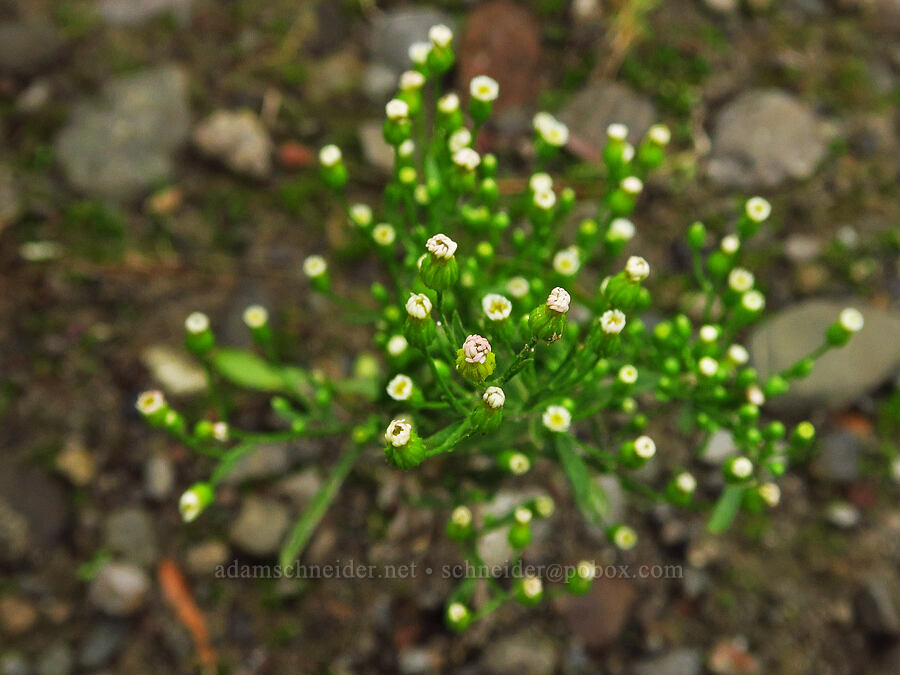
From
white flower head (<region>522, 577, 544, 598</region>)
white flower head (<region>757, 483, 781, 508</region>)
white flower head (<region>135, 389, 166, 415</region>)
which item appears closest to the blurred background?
white flower head (<region>522, 577, 544, 598</region>)

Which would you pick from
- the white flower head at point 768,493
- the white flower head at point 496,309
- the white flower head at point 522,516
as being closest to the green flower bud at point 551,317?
the white flower head at point 496,309

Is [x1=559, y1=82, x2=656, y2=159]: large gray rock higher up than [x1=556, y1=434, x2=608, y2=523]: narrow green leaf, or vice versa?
[x1=559, y1=82, x2=656, y2=159]: large gray rock

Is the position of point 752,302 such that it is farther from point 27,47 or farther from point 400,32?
point 27,47

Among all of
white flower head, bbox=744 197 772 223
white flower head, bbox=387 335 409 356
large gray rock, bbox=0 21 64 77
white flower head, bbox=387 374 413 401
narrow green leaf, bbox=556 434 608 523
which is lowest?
large gray rock, bbox=0 21 64 77

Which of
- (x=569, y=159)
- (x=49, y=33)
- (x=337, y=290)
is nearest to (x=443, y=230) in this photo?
(x=337, y=290)

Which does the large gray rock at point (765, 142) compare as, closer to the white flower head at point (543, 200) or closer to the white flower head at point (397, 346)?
the white flower head at point (543, 200)

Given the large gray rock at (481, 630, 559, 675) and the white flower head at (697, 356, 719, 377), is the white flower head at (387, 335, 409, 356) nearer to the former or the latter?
the white flower head at (697, 356, 719, 377)

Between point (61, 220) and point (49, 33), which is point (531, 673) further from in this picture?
point (49, 33)
